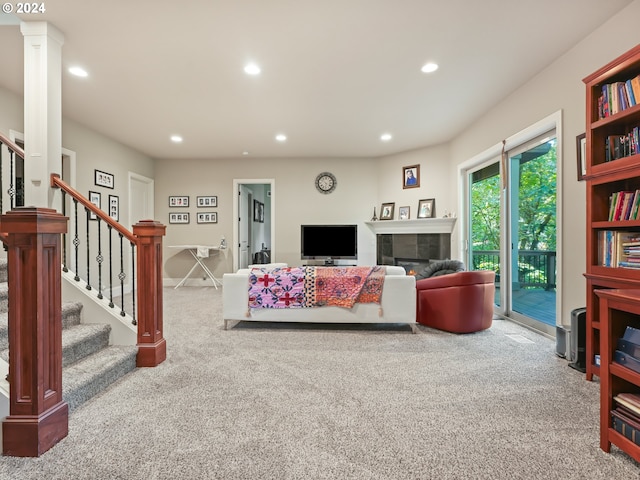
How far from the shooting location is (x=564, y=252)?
9.30 ft

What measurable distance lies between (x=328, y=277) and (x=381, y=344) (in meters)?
0.85

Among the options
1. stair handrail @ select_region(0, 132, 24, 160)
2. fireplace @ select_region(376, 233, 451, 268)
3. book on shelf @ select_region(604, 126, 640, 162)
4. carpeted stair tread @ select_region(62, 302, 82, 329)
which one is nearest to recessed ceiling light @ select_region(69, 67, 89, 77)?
stair handrail @ select_region(0, 132, 24, 160)

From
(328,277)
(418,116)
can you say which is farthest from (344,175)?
(328,277)

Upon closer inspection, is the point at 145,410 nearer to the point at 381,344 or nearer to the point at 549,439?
the point at 381,344

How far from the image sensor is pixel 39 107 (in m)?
2.44

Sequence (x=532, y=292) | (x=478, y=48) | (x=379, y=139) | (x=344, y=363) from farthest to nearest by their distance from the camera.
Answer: (x=379, y=139) → (x=532, y=292) → (x=478, y=48) → (x=344, y=363)

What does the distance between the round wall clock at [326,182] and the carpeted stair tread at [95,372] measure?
15.5ft

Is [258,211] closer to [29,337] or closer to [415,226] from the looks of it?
[415,226]

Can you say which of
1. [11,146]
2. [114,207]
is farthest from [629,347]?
[114,207]

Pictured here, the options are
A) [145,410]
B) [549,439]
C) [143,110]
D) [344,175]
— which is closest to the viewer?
[549,439]

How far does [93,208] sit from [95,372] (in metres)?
1.19

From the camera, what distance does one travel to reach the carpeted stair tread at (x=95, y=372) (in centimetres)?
180

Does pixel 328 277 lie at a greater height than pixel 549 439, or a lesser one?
greater

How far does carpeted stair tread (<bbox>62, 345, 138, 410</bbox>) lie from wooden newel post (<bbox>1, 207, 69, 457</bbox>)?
31cm
